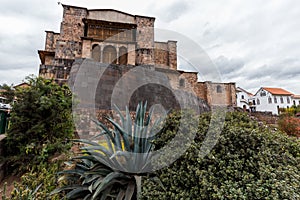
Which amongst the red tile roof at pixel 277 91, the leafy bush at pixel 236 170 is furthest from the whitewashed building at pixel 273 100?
the leafy bush at pixel 236 170

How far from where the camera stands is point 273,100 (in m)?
30.2

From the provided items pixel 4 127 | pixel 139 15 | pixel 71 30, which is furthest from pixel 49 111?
pixel 139 15

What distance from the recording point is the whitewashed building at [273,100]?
30188 millimetres

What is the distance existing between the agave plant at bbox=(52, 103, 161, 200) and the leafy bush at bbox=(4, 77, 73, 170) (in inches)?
34.0

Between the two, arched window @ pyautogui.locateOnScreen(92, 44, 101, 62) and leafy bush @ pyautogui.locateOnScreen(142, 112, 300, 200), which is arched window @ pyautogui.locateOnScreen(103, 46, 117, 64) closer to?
arched window @ pyautogui.locateOnScreen(92, 44, 101, 62)

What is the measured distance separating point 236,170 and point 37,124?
10.8 feet

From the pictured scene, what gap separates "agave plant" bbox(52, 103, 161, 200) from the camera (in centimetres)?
194

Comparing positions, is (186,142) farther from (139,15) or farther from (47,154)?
(139,15)

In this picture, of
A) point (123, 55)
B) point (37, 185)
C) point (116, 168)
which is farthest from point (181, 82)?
point (37, 185)

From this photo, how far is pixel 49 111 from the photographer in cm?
321

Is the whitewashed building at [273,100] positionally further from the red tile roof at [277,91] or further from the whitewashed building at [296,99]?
the whitewashed building at [296,99]

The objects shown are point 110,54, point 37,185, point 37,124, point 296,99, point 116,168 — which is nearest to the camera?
point 116,168

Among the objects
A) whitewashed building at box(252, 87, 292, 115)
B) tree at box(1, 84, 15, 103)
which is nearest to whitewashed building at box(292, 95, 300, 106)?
whitewashed building at box(252, 87, 292, 115)

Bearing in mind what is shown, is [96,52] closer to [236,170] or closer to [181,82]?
[181,82]
